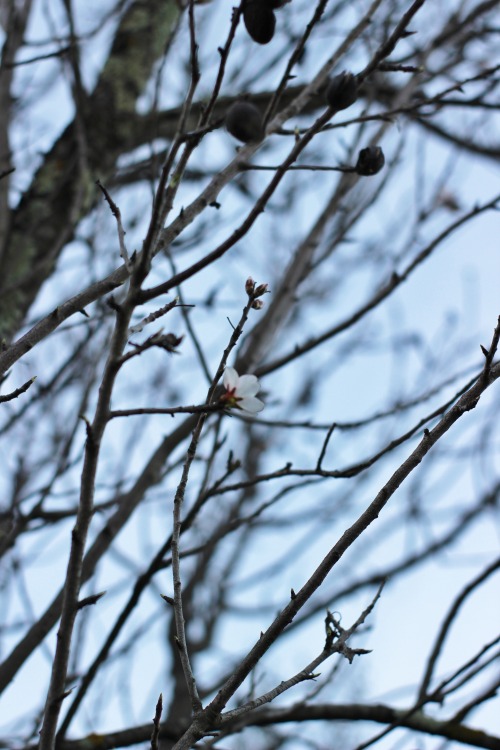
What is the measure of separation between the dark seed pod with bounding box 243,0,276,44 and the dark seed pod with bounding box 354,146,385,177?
0.28 metres

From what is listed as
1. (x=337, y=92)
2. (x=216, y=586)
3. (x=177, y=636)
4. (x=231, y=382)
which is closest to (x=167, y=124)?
(x=337, y=92)

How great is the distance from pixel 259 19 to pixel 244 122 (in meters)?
0.19

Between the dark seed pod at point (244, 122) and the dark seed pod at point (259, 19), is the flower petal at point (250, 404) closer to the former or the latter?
the dark seed pod at point (244, 122)

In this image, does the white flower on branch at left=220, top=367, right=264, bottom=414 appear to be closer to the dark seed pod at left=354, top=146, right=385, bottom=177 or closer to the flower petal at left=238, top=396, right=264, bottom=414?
the flower petal at left=238, top=396, right=264, bottom=414

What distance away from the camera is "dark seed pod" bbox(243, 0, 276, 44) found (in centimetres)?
139

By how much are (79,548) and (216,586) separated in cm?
546

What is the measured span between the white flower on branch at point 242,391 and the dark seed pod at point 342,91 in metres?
0.50

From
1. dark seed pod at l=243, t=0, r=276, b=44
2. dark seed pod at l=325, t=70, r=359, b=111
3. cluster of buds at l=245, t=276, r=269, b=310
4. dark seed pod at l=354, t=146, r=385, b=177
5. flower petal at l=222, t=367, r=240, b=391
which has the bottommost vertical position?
flower petal at l=222, t=367, r=240, b=391

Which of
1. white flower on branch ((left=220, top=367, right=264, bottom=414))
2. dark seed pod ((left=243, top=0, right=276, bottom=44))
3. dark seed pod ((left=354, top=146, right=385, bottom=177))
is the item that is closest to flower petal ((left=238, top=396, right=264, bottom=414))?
white flower on branch ((left=220, top=367, right=264, bottom=414))

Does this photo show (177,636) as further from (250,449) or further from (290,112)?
(250,449)

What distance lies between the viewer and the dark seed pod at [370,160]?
57.2 inches

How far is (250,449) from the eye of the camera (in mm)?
6266

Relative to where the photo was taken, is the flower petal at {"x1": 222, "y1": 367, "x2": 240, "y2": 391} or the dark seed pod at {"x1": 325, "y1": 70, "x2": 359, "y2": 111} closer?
the flower petal at {"x1": 222, "y1": 367, "x2": 240, "y2": 391}

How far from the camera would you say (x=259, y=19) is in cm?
141
